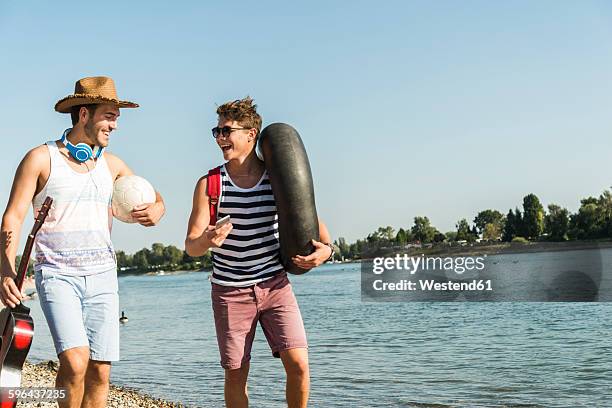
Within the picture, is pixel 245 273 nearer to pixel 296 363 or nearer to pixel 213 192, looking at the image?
pixel 213 192

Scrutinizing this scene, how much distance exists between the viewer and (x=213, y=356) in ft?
65.4

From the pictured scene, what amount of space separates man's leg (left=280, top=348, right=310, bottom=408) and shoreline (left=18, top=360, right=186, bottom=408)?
17.6 feet

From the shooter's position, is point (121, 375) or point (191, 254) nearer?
point (191, 254)

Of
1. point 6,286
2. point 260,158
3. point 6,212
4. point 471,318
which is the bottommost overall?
point 471,318

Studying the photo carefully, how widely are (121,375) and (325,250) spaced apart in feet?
40.3

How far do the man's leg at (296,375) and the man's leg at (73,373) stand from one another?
1252mm

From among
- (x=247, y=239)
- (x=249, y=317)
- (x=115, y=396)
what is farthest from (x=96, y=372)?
(x=115, y=396)

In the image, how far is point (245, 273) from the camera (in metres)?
5.10

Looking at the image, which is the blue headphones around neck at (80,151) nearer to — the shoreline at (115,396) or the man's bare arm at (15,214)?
the man's bare arm at (15,214)

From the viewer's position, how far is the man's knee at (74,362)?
4.53 metres

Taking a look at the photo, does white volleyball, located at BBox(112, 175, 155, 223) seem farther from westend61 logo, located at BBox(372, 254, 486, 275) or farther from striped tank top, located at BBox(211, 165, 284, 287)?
westend61 logo, located at BBox(372, 254, 486, 275)

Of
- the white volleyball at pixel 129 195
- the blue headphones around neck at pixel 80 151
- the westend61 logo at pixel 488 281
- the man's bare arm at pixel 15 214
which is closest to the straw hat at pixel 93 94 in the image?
the blue headphones around neck at pixel 80 151

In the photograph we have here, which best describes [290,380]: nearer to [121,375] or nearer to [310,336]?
[121,375]

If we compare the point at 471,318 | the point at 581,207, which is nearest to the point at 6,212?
the point at 471,318
